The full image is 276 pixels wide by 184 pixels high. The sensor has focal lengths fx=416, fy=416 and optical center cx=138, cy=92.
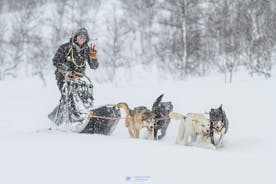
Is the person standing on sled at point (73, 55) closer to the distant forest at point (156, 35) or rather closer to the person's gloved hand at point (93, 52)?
the person's gloved hand at point (93, 52)

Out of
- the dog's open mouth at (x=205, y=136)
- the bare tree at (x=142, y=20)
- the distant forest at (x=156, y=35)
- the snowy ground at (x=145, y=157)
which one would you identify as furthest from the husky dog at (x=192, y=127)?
the bare tree at (x=142, y=20)

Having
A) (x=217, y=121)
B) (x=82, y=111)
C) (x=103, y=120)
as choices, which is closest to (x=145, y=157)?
(x=217, y=121)

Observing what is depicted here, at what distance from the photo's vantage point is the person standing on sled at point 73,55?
561cm

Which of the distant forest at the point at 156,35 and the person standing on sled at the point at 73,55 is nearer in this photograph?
the person standing on sled at the point at 73,55

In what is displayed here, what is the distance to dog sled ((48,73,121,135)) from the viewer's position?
5.48 metres

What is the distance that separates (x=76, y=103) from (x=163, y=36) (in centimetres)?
1397

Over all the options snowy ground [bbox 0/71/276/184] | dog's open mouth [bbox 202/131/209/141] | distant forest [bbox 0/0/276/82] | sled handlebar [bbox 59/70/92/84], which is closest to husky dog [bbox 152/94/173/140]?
snowy ground [bbox 0/71/276/184]

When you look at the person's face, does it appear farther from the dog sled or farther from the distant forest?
the distant forest

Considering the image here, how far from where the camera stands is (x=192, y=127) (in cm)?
484

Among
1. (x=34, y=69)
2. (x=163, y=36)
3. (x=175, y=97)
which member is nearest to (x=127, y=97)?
(x=175, y=97)

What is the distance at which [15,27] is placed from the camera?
2286cm

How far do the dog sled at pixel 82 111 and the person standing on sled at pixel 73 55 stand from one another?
0.12 meters

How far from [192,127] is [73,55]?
76.5 inches

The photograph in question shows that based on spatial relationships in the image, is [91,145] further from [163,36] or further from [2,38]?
[2,38]
